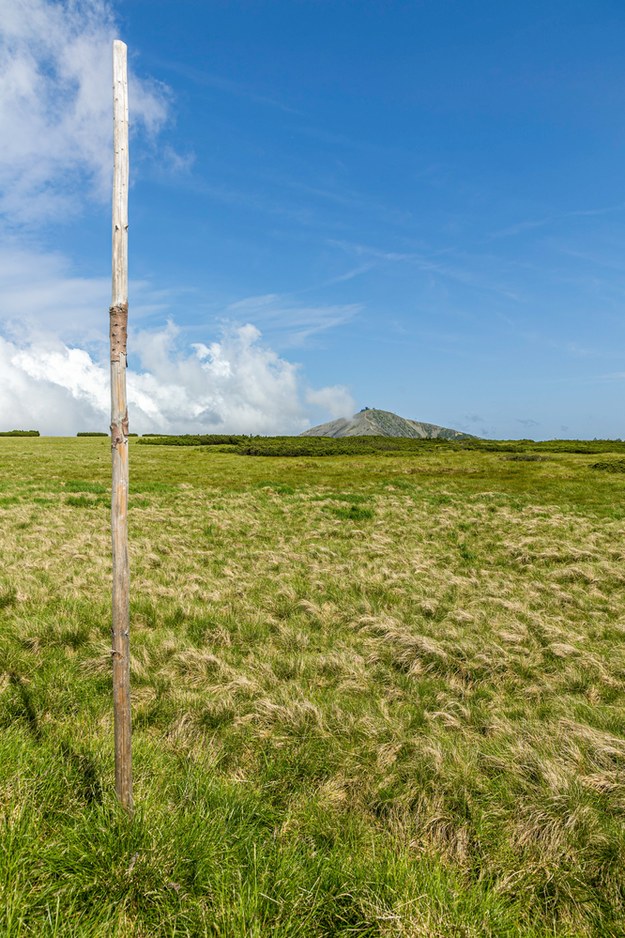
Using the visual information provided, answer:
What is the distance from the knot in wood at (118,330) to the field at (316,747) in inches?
152

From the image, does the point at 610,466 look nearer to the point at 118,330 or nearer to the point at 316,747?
the point at 316,747

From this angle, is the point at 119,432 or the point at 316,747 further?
the point at 316,747

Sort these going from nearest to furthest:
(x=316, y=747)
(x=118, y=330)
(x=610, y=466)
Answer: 1. (x=118, y=330)
2. (x=316, y=747)
3. (x=610, y=466)

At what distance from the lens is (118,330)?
407 centimetres

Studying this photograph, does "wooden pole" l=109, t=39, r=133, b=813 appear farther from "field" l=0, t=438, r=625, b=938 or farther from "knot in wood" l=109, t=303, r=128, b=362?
"field" l=0, t=438, r=625, b=938

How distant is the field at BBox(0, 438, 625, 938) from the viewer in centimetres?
337

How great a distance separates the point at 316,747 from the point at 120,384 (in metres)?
4.86

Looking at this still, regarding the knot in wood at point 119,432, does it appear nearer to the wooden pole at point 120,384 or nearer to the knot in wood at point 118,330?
the wooden pole at point 120,384

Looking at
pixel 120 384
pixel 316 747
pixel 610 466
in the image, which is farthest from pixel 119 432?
pixel 610 466

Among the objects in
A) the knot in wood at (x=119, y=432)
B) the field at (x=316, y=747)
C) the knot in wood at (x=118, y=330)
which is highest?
the knot in wood at (x=118, y=330)

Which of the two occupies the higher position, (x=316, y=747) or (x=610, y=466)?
(x=610, y=466)

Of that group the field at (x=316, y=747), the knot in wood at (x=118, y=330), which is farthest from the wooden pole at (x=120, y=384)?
the field at (x=316, y=747)

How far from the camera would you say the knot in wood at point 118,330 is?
13.3 ft

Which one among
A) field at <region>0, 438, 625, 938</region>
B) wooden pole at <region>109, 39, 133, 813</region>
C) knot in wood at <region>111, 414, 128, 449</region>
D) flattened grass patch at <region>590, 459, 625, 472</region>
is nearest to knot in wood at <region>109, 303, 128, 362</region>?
wooden pole at <region>109, 39, 133, 813</region>
